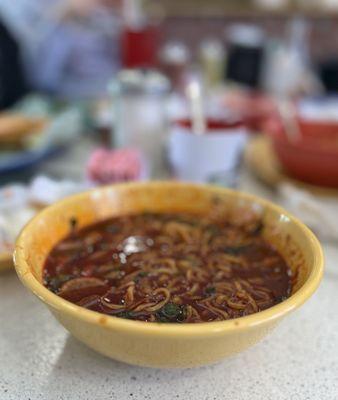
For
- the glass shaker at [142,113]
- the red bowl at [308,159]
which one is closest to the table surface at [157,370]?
the red bowl at [308,159]

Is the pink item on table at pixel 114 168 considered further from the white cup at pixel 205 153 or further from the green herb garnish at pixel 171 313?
the green herb garnish at pixel 171 313

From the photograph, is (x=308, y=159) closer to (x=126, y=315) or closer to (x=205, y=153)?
(x=205, y=153)

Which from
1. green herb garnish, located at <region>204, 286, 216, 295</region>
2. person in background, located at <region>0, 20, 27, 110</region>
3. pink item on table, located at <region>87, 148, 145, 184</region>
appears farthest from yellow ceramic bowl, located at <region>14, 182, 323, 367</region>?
person in background, located at <region>0, 20, 27, 110</region>

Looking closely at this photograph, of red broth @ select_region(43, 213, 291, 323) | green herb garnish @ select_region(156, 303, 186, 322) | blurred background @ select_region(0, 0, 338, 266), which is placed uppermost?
green herb garnish @ select_region(156, 303, 186, 322)

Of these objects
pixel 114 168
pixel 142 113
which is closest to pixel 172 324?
pixel 114 168

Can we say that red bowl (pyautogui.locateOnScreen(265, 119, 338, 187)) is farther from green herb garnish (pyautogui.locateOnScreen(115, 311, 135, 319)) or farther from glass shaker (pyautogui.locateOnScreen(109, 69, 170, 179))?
green herb garnish (pyautogui.locateOnScreen(115, 311, 135, 319))
